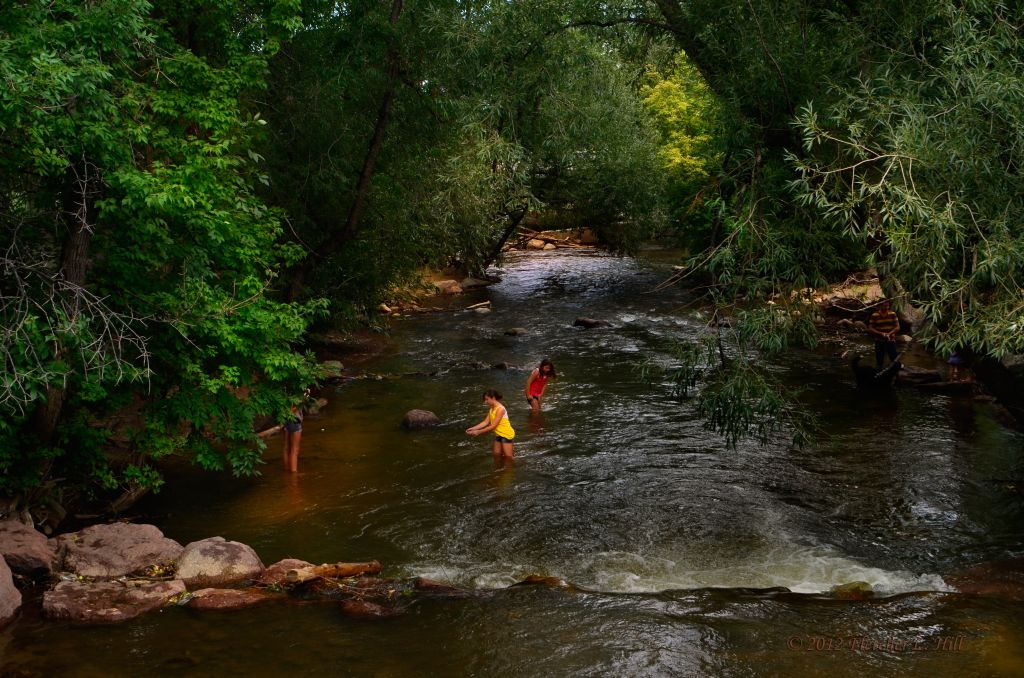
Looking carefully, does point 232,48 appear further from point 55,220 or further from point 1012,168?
point 1012,168

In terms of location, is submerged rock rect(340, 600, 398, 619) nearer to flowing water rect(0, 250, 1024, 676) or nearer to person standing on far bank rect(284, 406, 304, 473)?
flowing water rect(0, 250, 1024, 676)

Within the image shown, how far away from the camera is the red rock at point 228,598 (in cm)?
973

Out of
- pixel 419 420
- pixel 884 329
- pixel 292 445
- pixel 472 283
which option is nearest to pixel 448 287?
pixel 472 283

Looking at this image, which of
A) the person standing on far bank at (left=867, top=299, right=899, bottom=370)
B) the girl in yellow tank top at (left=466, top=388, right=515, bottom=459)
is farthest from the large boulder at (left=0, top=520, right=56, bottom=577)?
the person standing on far bank at (left=867, top=299, right=899, bottom=370)

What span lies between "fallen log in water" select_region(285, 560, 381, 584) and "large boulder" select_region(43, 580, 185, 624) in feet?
4.13

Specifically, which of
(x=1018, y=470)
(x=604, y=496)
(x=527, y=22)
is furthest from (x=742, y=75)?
(x=1018, y=470)

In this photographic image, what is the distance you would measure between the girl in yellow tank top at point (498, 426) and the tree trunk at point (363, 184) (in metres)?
5.51

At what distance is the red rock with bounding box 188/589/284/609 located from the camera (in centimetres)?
973

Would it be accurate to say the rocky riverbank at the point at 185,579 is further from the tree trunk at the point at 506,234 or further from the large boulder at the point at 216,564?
the tree trunk at the point at 506,234

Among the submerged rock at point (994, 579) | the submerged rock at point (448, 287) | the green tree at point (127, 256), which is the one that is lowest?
the submerged rock at point (994, 579)

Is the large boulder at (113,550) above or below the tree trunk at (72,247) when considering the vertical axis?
below

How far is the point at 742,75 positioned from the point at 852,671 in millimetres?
7260

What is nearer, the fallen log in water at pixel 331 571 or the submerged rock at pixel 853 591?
the submerged rock at pixel 853 591

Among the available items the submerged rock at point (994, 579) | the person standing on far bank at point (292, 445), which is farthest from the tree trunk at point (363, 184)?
the submerged rock at point (994, 579)
